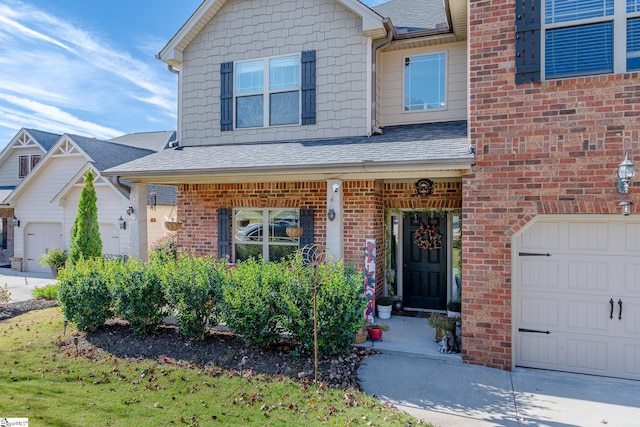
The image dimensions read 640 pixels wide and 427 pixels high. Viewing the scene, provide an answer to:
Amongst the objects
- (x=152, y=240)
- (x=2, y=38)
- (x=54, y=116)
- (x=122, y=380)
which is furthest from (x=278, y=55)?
(x=54, y=116)

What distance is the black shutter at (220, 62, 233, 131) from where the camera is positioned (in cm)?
903

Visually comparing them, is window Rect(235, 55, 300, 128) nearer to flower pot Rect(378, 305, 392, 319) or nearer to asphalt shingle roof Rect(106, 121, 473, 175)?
asphalt shingle roof Rect(106, 121, 473, 175)

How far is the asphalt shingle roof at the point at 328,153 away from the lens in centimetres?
603

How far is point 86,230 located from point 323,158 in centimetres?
777

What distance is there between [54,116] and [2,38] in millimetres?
14533

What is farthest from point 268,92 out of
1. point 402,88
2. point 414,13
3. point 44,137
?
point 44,137

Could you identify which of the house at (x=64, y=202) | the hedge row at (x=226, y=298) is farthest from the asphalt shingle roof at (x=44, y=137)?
the hedge row at (x=226, y=298)

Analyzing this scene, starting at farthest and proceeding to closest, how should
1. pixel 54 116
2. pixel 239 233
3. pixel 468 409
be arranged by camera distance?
pixel 54 116, pixel 239 233, pixel 468 409

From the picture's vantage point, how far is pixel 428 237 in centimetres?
813

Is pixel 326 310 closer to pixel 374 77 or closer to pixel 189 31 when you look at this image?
pixel 374 77

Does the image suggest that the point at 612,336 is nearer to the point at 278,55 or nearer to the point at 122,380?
the point at 122,380

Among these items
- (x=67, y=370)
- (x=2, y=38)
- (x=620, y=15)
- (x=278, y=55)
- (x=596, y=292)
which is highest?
(x=2, y=38)

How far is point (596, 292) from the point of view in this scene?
17.2 ft

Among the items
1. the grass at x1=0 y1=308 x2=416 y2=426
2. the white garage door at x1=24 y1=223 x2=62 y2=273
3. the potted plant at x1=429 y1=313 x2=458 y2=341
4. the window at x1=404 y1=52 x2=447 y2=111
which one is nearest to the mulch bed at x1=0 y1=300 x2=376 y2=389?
the grass at x1=0 y1=308 x2=416 y2=426
